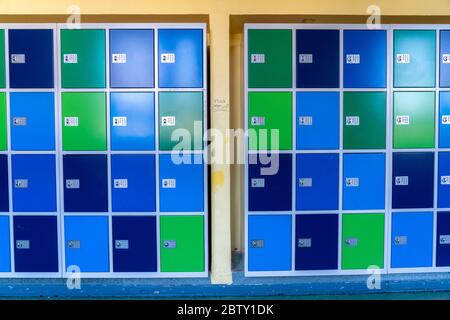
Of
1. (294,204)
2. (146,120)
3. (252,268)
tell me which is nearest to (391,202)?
(294,204)

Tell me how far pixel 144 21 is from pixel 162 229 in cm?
162

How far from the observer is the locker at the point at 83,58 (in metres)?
2.81

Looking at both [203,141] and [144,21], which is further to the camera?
[144,21]

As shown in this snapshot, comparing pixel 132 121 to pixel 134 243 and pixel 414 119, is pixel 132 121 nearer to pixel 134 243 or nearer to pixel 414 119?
pixel 134 243

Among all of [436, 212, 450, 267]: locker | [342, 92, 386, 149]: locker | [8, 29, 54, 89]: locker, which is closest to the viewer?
[8, 29, 54, 89]: locker

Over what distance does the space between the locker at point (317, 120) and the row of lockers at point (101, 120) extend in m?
0.73

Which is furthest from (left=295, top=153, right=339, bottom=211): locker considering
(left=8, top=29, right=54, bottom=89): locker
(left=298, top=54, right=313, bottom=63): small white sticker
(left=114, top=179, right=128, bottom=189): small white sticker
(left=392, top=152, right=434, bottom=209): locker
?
(left=8, top=29, right=54, bottom=89): locker

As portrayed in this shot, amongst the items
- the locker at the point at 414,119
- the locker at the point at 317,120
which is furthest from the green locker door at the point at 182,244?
the locker at the point at 414,119

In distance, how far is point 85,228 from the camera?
115 inches

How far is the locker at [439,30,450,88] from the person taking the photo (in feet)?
9.54

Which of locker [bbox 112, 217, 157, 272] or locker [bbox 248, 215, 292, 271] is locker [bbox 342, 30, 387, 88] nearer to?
locker [bbox 248, 215, 292, 271]

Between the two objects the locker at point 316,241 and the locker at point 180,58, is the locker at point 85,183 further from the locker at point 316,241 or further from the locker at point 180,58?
Result: the locker at point 316,241

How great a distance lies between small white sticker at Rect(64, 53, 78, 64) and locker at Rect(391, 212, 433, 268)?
8.55 feet

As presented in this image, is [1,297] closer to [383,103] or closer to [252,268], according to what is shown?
→ [252,268]
